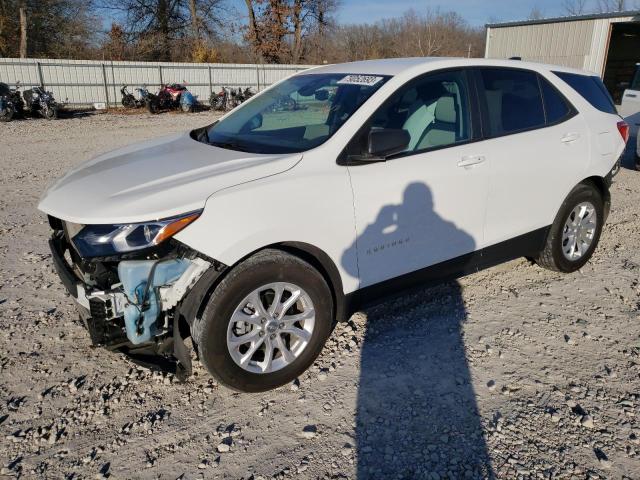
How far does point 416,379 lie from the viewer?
335cm

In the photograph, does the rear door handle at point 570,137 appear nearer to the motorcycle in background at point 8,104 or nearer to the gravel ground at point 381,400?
the gravel ground at point 381,400

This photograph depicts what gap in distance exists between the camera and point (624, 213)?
7102 mm

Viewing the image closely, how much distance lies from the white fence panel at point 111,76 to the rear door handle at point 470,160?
827 inches

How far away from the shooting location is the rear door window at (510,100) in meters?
4.02

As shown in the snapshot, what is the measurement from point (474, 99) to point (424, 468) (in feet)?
8.54

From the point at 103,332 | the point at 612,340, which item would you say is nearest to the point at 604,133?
the point at 612,340

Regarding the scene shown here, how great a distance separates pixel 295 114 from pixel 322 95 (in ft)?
0.83

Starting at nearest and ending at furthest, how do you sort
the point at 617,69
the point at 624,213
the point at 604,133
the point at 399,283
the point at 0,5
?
the point at 399,283 → the point at 604,133 → the point at 624,213 → the point at 0,5 → the point at 617,69

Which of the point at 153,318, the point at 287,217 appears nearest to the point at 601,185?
the point at 287,217

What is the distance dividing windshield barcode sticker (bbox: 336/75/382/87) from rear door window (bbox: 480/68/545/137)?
90 cm

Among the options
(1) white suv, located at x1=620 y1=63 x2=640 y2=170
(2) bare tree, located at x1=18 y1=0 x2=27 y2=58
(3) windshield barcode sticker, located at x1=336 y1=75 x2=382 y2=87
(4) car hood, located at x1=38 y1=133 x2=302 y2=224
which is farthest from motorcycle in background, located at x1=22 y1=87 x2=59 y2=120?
(3) windshield barcode sticker, located at x1=336 y1=75 x2=382 y2=87

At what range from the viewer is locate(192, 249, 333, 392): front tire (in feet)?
9.48

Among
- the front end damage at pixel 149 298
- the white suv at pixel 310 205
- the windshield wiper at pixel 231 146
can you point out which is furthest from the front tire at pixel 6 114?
the front end damage at pixel 149 298

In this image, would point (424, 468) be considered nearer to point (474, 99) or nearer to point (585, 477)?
point (585, 477)
